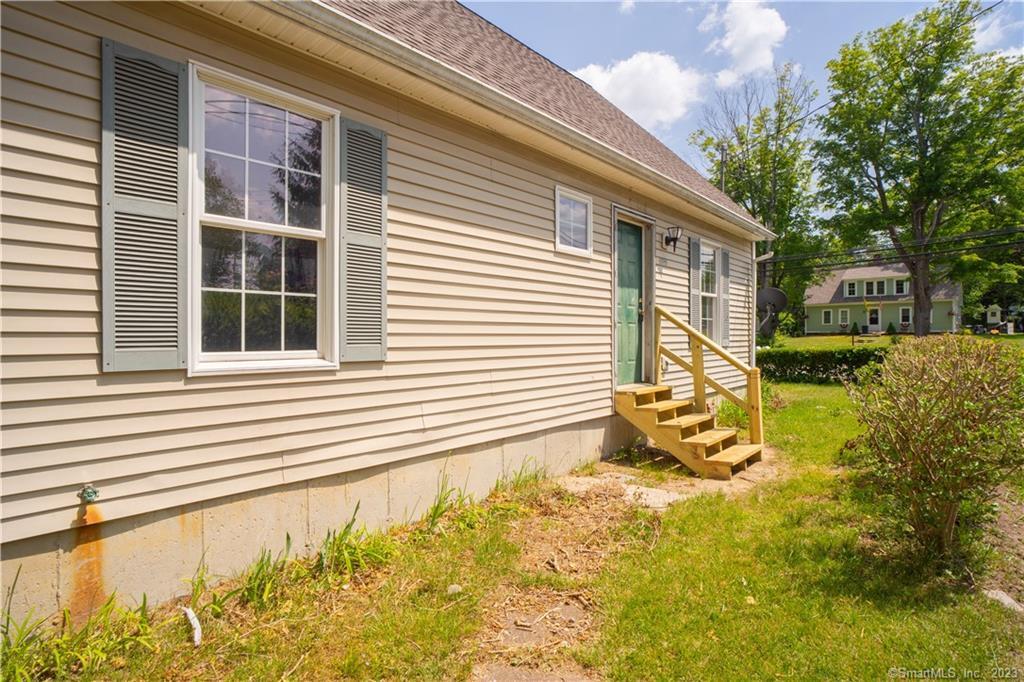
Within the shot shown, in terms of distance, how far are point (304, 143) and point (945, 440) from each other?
4.36 metres

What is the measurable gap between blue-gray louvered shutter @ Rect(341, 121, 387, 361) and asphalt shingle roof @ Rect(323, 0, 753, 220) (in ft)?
2.58

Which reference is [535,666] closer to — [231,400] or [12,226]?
[231,400]

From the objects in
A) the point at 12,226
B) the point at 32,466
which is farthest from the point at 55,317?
the point at 32,466

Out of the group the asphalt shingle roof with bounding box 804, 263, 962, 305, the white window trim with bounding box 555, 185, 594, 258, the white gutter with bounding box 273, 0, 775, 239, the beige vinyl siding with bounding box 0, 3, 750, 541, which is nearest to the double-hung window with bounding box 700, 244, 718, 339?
the white gutter with bounding box 273, 0, 775, 239

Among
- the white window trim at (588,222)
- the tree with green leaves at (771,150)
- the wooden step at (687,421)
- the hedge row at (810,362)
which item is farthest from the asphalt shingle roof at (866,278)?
the white window trim at (588,222)

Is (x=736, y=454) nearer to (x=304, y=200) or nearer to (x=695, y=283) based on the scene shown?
(x=695, y=283)

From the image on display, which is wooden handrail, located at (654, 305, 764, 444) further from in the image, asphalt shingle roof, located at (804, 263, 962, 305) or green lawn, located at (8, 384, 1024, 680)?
asphalt shingle roof, located at (804, 263, 962, 305)

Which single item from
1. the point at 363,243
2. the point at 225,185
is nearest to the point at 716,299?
the point at 363,243

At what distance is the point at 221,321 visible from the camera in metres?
3.05

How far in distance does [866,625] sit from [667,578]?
3.39 ft

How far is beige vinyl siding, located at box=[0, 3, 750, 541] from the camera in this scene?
93.8 inches

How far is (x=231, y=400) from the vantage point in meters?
3.03

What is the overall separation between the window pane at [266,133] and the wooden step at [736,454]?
4.90 m

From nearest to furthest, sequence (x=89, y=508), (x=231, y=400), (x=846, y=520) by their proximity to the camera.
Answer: (x=89, y=508), (x=231, y=400), (x=846, y=520)
